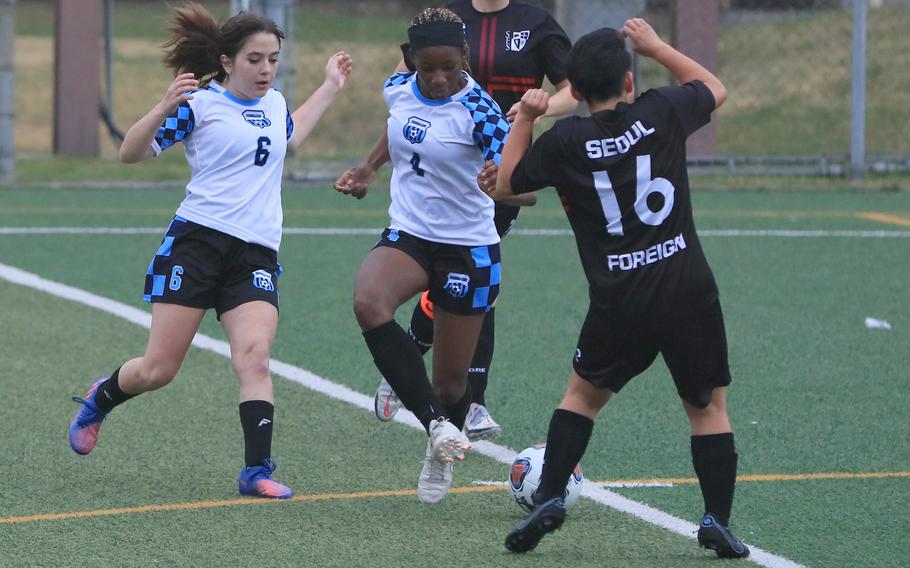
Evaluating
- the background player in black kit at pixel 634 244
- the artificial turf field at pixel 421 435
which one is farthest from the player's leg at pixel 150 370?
the background player in black kit at pixel 634 244

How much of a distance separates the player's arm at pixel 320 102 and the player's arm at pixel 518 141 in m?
1.42

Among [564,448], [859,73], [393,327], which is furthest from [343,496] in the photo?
[859,73]

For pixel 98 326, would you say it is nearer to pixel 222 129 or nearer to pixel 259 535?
pixel 222 129

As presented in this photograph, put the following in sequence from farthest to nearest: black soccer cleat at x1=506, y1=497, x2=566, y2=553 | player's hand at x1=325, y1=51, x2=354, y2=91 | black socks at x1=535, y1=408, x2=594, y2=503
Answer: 1. player's hand at x1=325, y1=51, x2=354, y2=91
2. black socks at x1=535, y1=408, x2=594, y2=503
3. black soccer cleat at x1=506, y1=497, x2=566, y2=553

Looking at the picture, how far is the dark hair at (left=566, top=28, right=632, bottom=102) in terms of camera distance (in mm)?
5168

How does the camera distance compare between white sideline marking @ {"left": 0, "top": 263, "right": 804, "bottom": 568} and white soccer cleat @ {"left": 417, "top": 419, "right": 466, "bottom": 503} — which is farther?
white soccer cleat @ {"left": 417, "top": 419, "right": 466, "bottom": 503}

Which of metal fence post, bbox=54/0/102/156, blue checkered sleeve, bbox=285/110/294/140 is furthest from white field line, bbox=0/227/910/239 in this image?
blue checkered sleeve, bbox=285/110/294/140

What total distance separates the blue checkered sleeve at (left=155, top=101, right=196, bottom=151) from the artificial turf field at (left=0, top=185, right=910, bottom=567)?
1.31 metres

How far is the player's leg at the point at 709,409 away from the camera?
5246 mm

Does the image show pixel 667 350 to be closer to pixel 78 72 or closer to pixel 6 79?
pixel 6 79

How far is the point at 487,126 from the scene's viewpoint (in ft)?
20.6

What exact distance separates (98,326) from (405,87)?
3.79m

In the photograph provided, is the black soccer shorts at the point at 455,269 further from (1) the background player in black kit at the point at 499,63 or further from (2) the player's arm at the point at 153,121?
(2) the player's arm at the point at 153,121

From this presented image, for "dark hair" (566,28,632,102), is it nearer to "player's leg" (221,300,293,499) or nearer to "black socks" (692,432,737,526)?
"black socks" (692,432,737,526)
